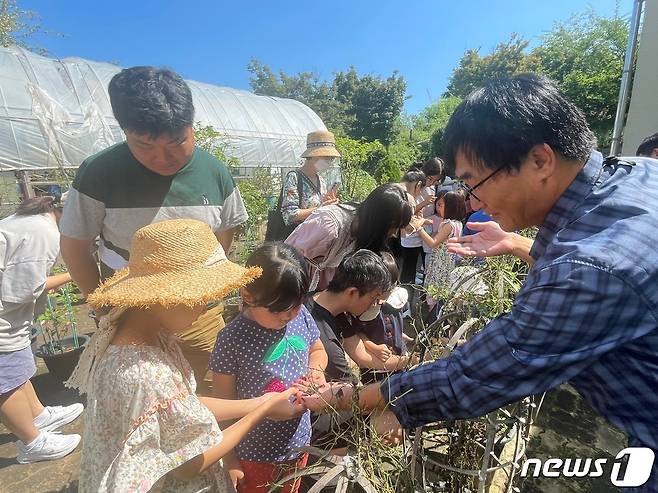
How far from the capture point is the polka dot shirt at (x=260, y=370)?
1.63 metres

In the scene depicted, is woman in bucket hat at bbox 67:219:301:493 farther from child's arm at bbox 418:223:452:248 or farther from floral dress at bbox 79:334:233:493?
child's arm at bbox 418:223:452:248

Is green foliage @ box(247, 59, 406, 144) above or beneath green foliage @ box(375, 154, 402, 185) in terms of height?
above

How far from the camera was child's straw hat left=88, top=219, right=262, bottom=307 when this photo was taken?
1.08 metres

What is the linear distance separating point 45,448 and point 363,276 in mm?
2439

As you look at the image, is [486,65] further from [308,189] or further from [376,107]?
[308,189]

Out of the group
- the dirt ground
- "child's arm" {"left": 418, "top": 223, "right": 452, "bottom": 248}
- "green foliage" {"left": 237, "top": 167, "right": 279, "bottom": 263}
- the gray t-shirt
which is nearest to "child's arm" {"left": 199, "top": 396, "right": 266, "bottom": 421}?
the dirt ground

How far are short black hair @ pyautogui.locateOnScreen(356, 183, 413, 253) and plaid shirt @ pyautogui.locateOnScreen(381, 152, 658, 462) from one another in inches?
60.6

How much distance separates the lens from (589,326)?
883 millimetres

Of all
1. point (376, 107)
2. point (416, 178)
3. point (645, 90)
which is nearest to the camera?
point (416, 178)

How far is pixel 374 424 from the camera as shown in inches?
47.5

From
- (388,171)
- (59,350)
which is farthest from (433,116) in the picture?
(59,350)

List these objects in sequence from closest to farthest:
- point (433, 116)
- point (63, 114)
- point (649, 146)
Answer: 1. point (649, 146)
2. point (63, 114)
3. point (433, 116)

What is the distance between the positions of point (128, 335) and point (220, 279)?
31 centimetres

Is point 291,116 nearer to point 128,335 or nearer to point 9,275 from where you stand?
point 9,275
